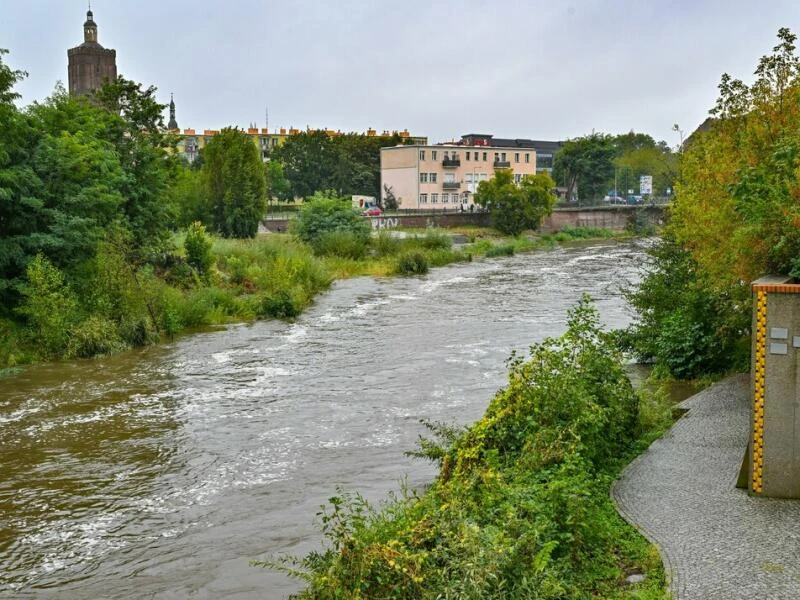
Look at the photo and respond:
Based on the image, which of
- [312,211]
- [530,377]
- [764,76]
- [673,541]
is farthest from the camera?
[312,211]

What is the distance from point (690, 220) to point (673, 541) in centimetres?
1040

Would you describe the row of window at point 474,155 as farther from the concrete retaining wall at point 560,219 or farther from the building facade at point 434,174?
the concrete retaining wall at point 560,219

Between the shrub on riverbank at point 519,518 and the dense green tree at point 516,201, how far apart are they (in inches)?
2433

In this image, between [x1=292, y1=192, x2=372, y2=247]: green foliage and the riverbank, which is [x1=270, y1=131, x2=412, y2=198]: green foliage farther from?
the riverbank

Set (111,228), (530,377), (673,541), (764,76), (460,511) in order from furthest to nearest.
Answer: (111,228)
(764,76)
(530,377)
(673,541)
(460,511)

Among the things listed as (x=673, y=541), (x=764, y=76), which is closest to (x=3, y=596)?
(x=673, y=541)

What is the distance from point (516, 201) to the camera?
73.4 m

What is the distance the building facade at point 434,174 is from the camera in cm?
9681

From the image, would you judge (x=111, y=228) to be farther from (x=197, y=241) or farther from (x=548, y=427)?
(x=548, y=427)

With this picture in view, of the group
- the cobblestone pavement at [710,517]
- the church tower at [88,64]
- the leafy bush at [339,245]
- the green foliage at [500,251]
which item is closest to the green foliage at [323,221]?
the leafy bush at [339,245]

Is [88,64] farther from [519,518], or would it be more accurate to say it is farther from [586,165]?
[519,518]

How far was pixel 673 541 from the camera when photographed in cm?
885

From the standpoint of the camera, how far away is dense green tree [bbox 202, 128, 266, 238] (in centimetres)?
5288

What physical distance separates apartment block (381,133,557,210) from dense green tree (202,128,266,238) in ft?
143
